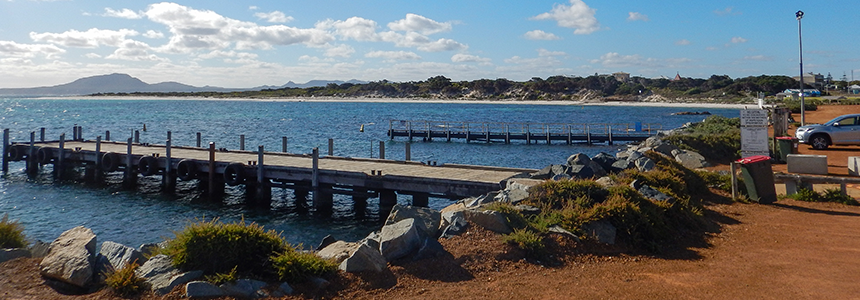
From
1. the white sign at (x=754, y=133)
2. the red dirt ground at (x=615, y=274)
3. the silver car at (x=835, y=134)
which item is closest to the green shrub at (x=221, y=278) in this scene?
the red dirt ground at (x=615, y=274)

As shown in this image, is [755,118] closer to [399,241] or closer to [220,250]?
[399,241]

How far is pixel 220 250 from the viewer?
8.39 metres

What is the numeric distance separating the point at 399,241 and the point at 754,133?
14.5m

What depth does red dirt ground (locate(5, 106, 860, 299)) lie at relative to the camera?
7.89 meters

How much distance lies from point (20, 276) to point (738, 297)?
1030cm

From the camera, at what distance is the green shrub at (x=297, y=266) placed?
8.13 m

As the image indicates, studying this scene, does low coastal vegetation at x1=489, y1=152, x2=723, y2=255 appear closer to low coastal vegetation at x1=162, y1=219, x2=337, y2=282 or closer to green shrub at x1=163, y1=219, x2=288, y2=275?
low coastal vegetation at x1=162, y1=219, x2=337, y2=282

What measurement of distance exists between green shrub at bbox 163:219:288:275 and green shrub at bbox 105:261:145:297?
0.52m

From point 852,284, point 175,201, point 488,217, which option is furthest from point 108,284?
point 175,201

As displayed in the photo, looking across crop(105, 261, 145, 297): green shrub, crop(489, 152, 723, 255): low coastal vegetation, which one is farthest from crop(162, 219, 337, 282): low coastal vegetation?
crop(489, 152, 723, 255): low coastal vegetation

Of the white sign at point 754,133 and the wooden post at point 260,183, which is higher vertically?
the white sign at point 754,133

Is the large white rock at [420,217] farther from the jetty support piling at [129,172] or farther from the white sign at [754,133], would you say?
the jetty support piling at [129,172]

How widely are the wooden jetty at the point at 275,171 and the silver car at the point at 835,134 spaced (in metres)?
14.7

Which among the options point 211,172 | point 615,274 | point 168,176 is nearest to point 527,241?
point 615,274
